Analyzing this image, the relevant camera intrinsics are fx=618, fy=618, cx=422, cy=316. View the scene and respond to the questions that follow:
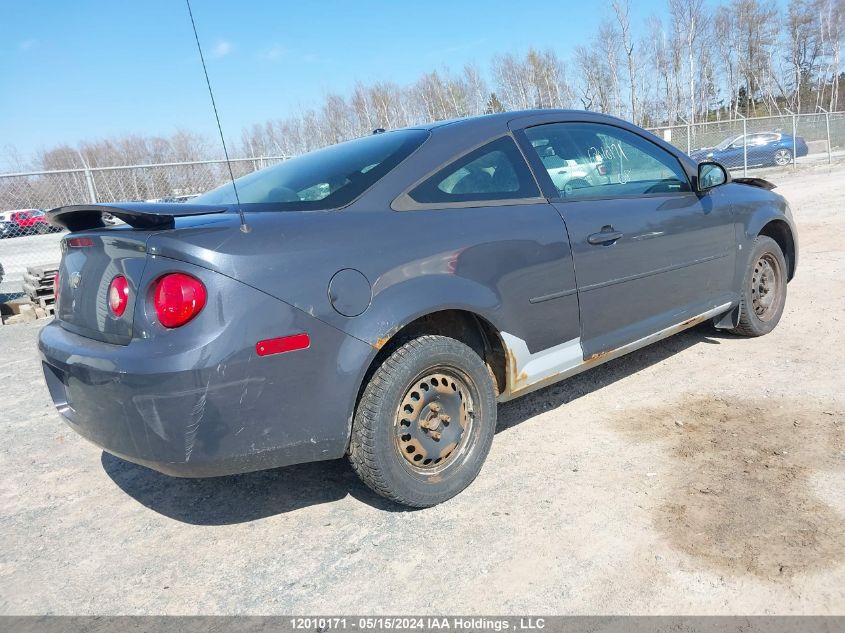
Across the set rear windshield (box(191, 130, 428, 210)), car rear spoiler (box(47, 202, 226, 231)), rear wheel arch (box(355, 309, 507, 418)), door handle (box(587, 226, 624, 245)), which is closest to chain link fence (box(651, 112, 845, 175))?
door handle (box(587, 226, 624, 245))

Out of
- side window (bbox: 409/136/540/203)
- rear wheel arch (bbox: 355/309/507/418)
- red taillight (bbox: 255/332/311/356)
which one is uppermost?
side window (bbox: 409/136/540/203)

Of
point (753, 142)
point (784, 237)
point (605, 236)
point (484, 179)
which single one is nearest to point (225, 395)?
point (484, 179)

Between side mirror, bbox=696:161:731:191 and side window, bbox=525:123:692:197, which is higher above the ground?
side window, bbox=525:123:692:197

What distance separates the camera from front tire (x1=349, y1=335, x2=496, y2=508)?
2.38 meters

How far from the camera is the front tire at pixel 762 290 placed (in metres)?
4.25

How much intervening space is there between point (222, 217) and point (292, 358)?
605 mm

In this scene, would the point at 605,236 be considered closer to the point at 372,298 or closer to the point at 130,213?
the point at 372,298

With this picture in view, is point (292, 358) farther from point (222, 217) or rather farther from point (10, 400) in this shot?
point (10, 400)

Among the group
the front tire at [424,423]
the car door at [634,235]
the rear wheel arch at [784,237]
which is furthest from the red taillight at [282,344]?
the rear wheel arch at [784,237]

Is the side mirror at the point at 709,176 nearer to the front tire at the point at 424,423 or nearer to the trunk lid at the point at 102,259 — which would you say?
the front tire at the point at 424,423

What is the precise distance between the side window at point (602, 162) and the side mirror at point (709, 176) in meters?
0.08

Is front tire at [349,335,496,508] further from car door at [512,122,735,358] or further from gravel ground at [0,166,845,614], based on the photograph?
car door at [512,122,735,358]

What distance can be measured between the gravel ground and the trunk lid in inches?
37.4

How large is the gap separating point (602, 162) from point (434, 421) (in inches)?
71.3
